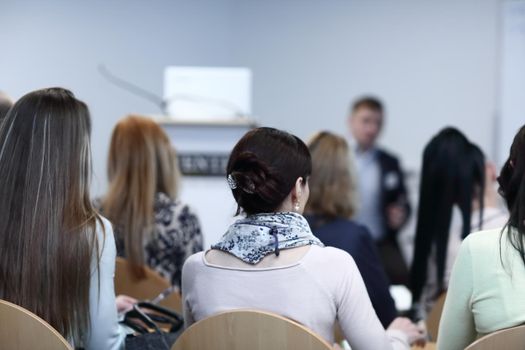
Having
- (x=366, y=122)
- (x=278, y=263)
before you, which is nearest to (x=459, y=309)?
(x=278, y=263)

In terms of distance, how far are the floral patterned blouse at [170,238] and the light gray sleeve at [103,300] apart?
1026mm

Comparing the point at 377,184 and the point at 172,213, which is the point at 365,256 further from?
the point at 377,184

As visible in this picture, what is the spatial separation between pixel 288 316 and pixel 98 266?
0.52 meters

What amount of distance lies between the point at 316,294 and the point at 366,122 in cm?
402

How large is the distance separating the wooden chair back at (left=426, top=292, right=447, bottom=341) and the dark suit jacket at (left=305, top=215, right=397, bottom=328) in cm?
19

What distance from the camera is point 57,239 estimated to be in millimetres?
2061

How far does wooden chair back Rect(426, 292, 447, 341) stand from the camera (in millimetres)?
2701

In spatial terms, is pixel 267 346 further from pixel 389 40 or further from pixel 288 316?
pixel 389 40

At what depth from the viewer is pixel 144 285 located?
9.51 feet

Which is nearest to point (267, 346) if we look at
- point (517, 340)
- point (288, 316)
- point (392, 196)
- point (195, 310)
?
point (288, 316)

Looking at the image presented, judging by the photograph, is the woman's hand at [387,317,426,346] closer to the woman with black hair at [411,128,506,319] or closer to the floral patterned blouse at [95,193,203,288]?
the woman with black hair at [411,128,506,319]

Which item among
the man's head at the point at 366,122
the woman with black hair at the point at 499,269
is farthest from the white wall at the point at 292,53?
the woman with black hair at the point at 499,269

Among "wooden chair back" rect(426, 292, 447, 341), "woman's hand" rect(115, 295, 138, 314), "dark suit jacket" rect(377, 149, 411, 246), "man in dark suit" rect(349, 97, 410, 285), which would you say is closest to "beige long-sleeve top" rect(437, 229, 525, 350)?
"wooden chair back" rect(426, 292, 447, 341)

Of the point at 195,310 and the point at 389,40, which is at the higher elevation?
the point at 389,40
